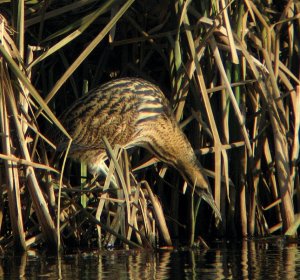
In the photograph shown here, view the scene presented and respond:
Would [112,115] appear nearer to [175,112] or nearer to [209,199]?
[175,112]

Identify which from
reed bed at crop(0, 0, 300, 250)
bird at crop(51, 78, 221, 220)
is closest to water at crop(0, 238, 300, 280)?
reed bed at crop(0, 0, 300, 250)

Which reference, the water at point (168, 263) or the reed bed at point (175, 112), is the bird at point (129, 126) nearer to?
the reed bed at point (175, 112)

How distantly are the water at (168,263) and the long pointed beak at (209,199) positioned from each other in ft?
0.66

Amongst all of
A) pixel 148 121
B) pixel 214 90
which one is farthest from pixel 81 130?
pixel 214 90

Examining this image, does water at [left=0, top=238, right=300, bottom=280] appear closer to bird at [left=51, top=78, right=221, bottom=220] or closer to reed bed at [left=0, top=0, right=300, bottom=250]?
reed bed at [left=0, top=0, right=300, bottom=250]

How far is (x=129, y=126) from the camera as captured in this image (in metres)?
5.75

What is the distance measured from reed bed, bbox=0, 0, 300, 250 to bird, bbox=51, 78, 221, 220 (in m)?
0.08

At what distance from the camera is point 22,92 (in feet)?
16.4

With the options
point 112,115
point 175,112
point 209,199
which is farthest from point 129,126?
point 209,199

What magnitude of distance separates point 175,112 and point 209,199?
0.54 metres

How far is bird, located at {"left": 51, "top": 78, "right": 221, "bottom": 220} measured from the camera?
554 cm

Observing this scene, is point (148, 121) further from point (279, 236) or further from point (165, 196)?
point (279, 236)

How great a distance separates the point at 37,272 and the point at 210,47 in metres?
1.77

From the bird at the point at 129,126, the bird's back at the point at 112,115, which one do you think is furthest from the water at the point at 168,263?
the bird's back at the point at 112,115
